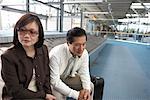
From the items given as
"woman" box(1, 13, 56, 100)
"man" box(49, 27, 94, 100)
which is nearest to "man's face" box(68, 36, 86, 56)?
"man" box(49, 27, 94, 100)

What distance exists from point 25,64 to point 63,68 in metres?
0.49

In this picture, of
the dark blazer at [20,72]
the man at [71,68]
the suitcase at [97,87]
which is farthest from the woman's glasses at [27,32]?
the suitcase at [97,87]

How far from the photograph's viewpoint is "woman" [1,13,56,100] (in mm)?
1256

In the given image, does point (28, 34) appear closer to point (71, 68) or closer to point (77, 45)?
point (77, 45)

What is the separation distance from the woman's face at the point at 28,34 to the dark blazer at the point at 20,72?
6 cm

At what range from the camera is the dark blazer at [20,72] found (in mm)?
1250

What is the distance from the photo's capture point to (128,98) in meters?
3.11

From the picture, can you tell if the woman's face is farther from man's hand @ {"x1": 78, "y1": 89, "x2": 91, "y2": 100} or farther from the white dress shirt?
man's hand @ {"x1": 78, "y1": 89, "x2": 91, "y2": 100}

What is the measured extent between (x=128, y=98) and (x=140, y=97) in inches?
8.1

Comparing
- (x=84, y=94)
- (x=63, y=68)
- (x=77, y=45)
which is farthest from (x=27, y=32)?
(x=84, y=94)

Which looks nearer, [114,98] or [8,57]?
[8,57]

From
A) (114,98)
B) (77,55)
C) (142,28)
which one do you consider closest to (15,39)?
(77,55)

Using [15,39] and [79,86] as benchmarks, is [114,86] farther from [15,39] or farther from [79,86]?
[15,39]

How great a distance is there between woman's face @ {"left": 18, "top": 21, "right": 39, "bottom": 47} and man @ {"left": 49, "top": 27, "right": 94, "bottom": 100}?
34 cm
